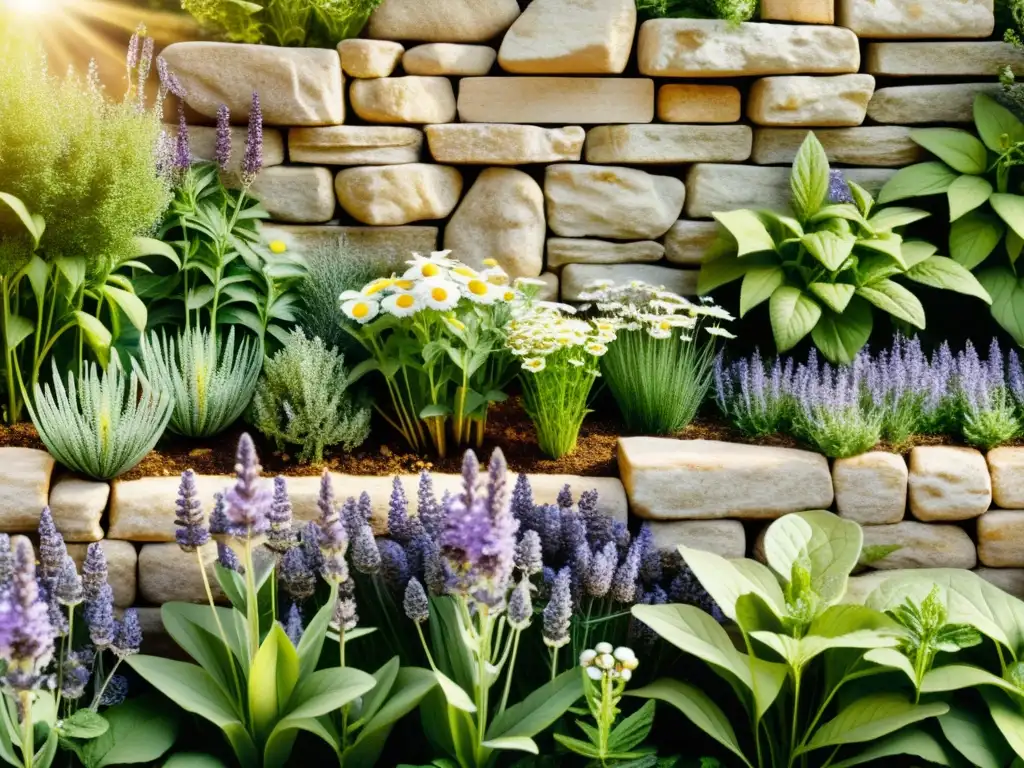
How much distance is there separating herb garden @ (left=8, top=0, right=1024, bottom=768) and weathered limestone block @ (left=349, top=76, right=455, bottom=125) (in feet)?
0.06

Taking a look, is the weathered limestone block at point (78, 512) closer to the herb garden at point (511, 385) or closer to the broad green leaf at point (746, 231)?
the herb garden at point (511, 385)

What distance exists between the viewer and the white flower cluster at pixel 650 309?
3.29m

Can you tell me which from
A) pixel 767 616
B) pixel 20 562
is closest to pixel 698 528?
pixel 767 616

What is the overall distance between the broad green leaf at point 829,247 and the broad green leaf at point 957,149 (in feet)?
1.75

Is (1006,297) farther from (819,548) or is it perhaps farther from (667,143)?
(819,548)

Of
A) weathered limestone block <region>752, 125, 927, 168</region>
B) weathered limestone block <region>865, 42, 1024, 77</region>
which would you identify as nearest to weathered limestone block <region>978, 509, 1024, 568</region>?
weathered limestone block <region>752, 125, 927, 168</region>

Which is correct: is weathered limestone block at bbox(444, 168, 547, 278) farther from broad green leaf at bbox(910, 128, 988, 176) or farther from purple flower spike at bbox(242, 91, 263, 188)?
broad green leaf at bbox(910, 128, 988, 176)

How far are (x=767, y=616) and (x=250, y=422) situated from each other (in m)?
1.68

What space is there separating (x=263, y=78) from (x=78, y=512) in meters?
1.57

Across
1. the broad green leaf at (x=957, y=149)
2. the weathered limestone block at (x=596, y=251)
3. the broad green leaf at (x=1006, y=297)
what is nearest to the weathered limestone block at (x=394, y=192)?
the weathered limestone block at (x=596, y=251)

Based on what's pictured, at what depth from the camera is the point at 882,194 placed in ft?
12.0

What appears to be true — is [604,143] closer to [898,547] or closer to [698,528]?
[698,528]

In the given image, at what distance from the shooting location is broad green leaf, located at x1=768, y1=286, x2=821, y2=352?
3.30 m

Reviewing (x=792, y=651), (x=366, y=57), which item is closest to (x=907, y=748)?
(x=792, y=651)
